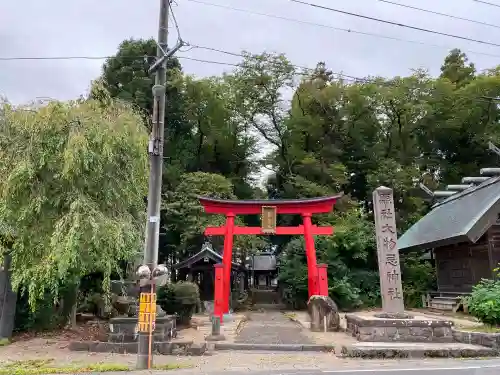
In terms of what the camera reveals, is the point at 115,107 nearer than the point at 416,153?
Result: Yes

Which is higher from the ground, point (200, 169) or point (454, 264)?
point (200, 169)

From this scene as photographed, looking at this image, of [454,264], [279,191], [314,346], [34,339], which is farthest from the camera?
[279,191]

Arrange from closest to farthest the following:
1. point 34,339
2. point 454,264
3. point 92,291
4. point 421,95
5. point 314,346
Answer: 1. point 314,346
2. point 34,339
3. point 92,291
4. point 454,264
5. point 421,95

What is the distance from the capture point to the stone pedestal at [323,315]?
13.4 meters

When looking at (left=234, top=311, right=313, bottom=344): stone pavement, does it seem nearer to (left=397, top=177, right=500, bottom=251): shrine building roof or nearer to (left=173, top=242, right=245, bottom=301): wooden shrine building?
(left=397, top=177, right=500, bottom=251): shrine building roof

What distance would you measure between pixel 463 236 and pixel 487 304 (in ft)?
→ 18.0

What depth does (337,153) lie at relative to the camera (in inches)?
1212

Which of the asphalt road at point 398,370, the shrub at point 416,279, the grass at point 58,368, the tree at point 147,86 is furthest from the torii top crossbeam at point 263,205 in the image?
the tree at point 147,86

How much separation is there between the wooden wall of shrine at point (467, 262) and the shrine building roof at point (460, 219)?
106 centimetres

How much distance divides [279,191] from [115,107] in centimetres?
2261

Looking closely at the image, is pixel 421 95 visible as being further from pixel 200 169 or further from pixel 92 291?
pixel 92 291

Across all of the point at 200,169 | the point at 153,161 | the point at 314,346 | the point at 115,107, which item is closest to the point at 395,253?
the point at 314,346

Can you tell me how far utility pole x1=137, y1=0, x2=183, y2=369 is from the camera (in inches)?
313

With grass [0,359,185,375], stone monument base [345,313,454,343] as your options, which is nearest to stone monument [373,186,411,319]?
stone monument base [345,313,454,343]
